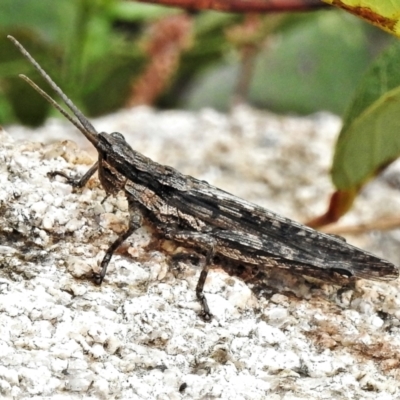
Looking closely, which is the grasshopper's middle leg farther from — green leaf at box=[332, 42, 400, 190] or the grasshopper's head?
green leaf at box=[332, 42, 400, 190]

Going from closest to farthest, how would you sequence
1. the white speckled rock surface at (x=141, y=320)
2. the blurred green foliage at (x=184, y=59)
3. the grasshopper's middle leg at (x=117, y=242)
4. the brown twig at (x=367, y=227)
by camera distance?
the white speckled rock surface at (x=141, y=320) < the grasshopper's middle leg at (x=117, y=242) < the brown twig at (x=367, y=227) < the blurred green foliage at (x=184, y=59)

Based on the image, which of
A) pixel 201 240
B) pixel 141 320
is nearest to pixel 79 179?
pixel 201 240

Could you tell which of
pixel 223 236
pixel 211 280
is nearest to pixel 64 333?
pixel 211 280

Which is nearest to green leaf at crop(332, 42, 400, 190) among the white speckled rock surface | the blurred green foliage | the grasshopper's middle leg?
the white speckled rock surface

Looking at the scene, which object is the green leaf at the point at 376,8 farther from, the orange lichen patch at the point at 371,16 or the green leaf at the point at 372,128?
the green leaf at the point at 372,128

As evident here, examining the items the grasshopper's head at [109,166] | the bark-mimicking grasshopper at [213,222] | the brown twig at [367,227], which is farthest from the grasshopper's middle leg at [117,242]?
the brown twig at [367,227]

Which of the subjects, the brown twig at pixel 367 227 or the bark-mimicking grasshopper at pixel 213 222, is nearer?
the bark-mimicking grasshopper at pixel 213 222
